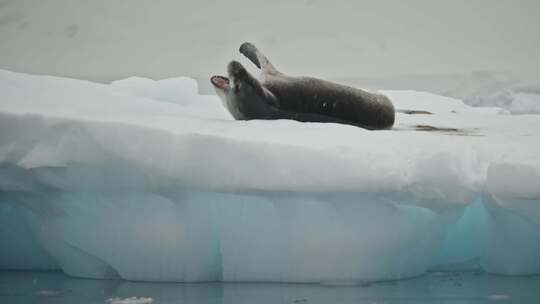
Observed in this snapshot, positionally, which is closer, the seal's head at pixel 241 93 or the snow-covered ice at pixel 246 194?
the snow-covered ice at pixel 246 194

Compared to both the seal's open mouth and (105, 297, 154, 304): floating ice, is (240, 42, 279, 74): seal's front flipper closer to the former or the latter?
the seal's open mouth

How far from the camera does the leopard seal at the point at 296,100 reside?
14.5ft

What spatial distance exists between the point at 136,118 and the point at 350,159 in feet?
3.36

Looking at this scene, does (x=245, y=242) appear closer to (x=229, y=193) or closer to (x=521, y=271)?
(x=229, y=193)

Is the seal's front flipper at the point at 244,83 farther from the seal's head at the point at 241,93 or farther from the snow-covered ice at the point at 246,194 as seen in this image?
the snow-covered ice at the point at 246,194

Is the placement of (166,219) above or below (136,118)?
below

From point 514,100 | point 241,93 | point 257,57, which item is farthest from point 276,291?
point 514,100

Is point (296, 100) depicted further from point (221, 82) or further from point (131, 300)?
point (131, 300)

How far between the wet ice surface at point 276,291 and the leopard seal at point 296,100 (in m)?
1.20

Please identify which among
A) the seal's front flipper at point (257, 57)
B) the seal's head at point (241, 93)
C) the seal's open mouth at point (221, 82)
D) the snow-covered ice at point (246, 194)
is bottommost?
the snow-covered ice at point (246, 194)

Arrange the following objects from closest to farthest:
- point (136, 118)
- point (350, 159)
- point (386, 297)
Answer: point (386, 297), point (350, 159), point (136, 118)

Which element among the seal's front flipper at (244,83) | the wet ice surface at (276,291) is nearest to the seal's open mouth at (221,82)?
the seal's front flipper at (244,83)

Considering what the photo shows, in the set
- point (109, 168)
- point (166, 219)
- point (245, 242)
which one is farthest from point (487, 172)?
point (109, 168)

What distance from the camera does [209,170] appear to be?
344 cm
